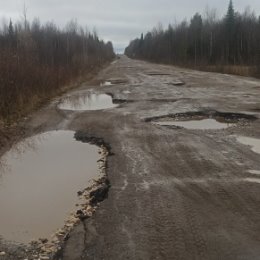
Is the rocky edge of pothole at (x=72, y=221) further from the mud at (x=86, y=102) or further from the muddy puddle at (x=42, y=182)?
the mud at (x=86, y=102)

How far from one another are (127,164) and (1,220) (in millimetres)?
2485

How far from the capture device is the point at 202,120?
36.8 feet

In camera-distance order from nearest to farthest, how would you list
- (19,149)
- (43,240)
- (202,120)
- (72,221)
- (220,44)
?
(43,240), (72,221), (19,149), (202,120), (220,44)

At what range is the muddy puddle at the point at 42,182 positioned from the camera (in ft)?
16.4

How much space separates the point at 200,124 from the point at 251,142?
2337mm

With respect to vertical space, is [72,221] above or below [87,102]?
below

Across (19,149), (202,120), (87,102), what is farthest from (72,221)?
(87,102)

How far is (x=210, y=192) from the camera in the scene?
5629mm

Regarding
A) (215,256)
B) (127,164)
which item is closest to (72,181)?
(127,164)

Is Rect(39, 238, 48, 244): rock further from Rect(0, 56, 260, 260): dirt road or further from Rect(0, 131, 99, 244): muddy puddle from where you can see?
Rect(0, 56, 260, 260): dirt road

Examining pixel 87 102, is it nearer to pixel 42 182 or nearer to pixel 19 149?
pixel 19 149

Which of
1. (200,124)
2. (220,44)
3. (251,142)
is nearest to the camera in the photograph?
(251,142)

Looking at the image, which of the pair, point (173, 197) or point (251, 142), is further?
point (251, 142)

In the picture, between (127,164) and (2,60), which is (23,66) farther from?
(127,164)
